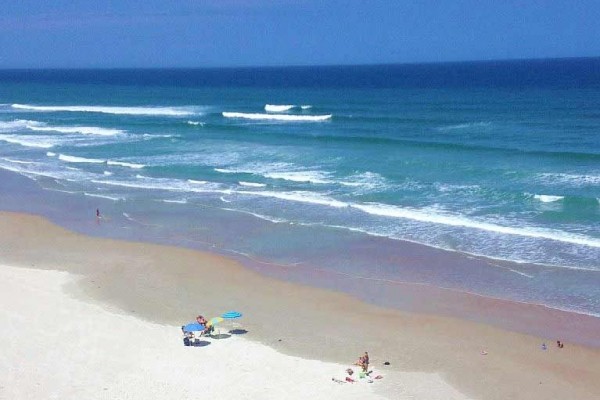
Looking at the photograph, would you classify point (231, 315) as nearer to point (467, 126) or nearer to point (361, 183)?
point (361, 183)

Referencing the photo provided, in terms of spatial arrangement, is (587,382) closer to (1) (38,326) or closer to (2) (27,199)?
(1) (38,326)

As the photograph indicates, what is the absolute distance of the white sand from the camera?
50.9ft

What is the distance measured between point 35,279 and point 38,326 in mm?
4073

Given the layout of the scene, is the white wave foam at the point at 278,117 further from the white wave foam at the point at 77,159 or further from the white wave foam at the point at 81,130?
the white wave foam at the point at 77,159

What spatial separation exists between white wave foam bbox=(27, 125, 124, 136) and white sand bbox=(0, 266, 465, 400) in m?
36.0

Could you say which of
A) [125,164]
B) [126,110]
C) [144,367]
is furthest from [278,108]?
[144,367]

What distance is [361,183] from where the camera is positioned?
34500 mm

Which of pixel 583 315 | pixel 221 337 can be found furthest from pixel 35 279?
pixel 583 315

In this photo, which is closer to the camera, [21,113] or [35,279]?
[35,279]

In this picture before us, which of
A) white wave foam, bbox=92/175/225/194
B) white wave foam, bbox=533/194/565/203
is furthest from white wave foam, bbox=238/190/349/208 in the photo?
white wave foam, bbox=533/194/565/203

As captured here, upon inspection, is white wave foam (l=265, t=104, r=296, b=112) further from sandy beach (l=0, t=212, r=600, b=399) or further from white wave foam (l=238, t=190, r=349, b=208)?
sandy beach (l=0, t=212, r=600, b=399)

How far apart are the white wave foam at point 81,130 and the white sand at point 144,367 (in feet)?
118

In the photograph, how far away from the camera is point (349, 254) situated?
24.6 m

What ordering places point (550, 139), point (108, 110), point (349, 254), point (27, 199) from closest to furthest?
point (349, 254) < point (27, 199) < point (550, 139) < point (108, 110)
